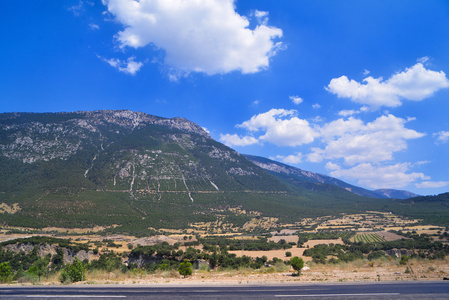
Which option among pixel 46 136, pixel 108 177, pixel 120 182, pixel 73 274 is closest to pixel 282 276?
pixel 73 274

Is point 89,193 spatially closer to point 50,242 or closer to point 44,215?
point 44,215

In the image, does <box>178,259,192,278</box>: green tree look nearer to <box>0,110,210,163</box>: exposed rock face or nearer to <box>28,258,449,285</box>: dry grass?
<box>28,258,449,285</box>: dry grass

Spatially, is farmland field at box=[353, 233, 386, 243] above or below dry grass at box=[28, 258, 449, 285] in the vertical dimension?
below

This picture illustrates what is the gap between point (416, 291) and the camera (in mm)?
9758

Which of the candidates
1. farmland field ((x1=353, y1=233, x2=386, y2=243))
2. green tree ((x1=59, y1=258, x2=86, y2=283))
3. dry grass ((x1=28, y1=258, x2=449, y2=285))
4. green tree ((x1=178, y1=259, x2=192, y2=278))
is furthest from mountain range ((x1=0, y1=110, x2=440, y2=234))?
green tree ((x1=59, y1=258, x2=86, y2=283))

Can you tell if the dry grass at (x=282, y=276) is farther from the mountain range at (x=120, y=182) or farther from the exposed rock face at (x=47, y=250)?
the mountain range at (x=120, y=182)

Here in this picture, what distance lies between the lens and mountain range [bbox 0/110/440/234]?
282 ft

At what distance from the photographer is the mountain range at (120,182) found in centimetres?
8600

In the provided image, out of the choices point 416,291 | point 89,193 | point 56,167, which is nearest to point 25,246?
point 416,291

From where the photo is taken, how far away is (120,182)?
12781 centimetres

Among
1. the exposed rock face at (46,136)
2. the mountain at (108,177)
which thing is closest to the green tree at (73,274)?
the mountain at (108,177)

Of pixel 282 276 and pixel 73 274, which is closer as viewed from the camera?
pixel 73 274

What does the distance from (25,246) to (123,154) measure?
398ft

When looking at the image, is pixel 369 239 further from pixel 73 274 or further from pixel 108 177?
pixel 108 177
